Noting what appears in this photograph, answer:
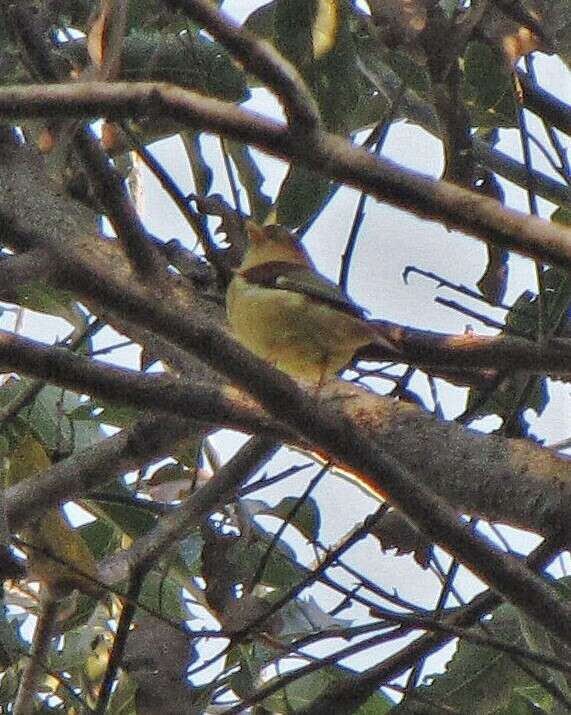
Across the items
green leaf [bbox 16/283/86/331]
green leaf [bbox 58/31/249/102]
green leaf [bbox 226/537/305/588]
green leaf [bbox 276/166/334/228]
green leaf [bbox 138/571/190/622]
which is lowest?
green leaf [bbox 226/537/305/588]

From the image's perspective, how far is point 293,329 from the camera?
112 inches

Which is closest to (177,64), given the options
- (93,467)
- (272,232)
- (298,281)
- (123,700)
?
(272,232)

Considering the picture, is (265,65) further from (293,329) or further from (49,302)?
(49,302)

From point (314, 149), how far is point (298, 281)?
148cm

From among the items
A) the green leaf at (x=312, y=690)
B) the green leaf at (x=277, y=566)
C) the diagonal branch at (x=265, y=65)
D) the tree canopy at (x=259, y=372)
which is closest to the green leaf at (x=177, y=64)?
the tree canopy at (x=259, y=372)

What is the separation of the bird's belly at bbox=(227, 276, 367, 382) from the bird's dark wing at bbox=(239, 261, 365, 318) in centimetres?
2

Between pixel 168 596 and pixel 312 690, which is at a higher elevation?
pixel 168 596

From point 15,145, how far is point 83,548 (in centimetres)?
92

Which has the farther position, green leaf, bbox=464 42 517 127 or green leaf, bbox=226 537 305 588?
green leaf, bbox=226 537 305 588

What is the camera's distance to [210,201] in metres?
2.75

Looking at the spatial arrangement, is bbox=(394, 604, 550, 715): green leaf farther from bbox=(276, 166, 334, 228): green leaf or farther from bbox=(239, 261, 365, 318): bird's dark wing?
bbox=(276, 166, 334, 228): green leaf

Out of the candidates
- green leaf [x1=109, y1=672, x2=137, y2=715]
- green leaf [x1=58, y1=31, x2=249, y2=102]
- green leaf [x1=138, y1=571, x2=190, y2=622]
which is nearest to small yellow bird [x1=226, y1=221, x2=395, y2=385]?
green leaf [x1=58, y1=31, x2=249, y2=102]

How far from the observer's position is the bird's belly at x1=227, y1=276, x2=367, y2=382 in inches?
107

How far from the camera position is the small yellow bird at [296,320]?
269cm
